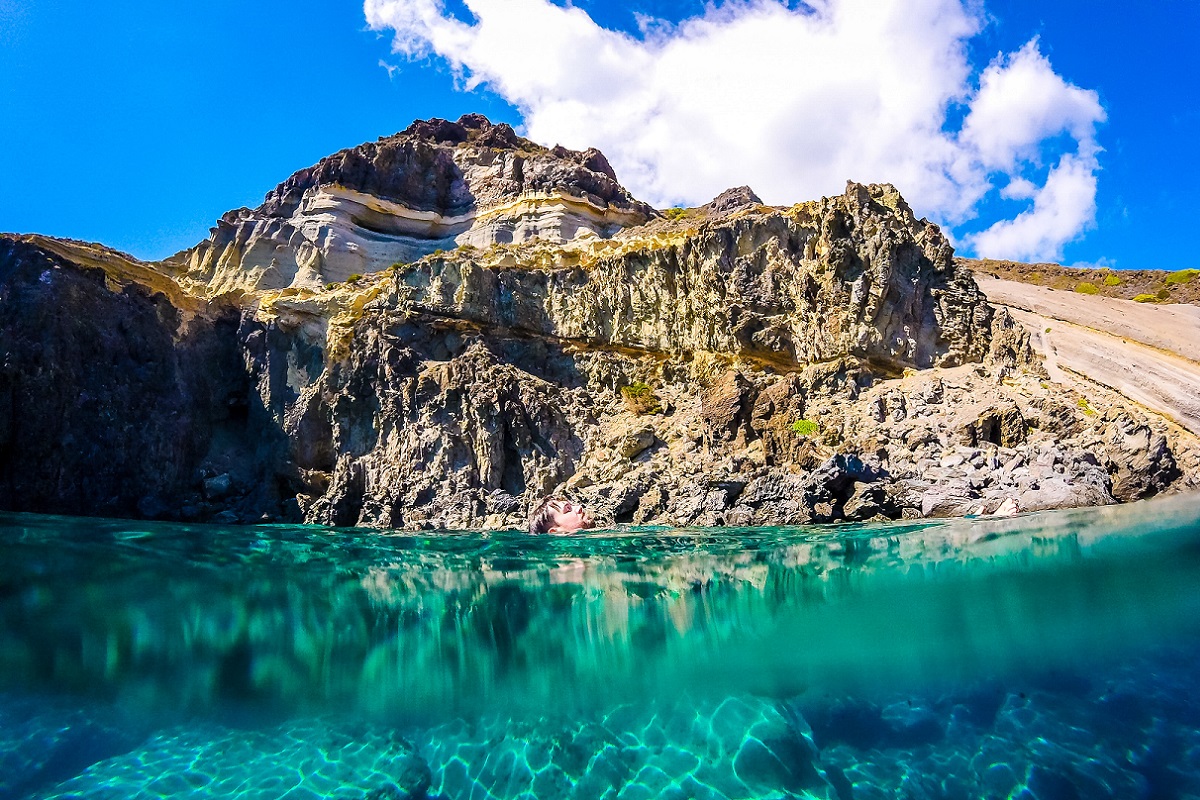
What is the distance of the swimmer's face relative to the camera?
882 inches

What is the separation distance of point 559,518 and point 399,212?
3602 centimetres

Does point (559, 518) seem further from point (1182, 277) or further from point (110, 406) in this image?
point (1182, 277)

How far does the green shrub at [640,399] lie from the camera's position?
30.4m

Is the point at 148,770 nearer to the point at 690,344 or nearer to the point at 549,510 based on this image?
the point at 549,510

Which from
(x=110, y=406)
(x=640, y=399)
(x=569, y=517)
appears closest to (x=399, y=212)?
(x=110, y=406)

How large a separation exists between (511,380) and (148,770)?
76.2 ft

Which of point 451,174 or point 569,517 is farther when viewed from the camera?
point 451,174

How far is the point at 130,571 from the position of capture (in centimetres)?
1702

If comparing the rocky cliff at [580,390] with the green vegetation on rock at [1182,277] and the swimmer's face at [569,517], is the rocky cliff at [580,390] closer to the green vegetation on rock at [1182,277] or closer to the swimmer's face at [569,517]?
the swimmer's face at [569,517]

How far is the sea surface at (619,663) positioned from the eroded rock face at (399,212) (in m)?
28.6

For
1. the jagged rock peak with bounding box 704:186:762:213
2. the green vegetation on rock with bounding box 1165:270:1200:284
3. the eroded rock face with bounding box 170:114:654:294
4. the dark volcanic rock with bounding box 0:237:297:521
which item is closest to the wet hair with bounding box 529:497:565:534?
the dark volcanic rock with bounding box 0:237:297:521

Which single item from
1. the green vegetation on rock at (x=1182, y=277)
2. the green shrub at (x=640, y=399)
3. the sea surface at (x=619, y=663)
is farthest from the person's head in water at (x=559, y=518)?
the green vegetation on rock at (x=1182, y=277)

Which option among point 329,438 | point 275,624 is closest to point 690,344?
point 329,438

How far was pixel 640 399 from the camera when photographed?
102ft
